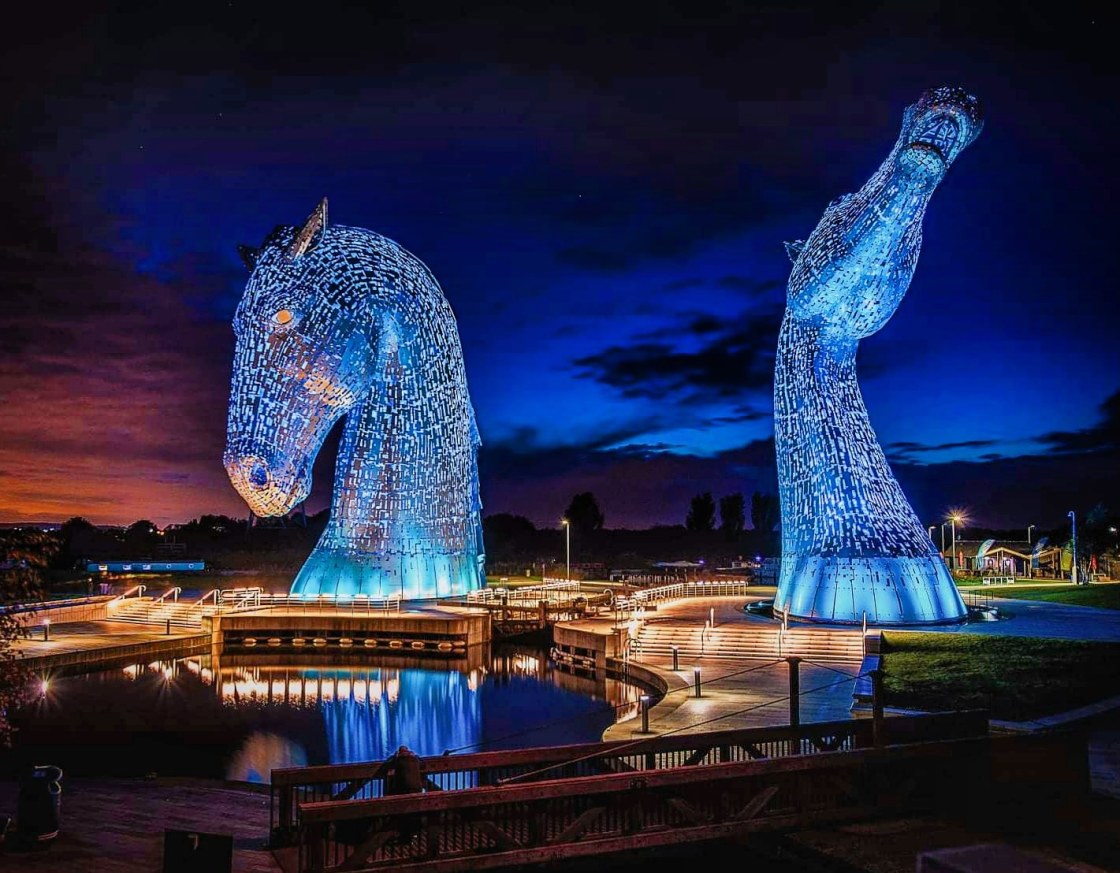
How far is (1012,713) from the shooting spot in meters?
14.7

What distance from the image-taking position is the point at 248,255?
28297mm

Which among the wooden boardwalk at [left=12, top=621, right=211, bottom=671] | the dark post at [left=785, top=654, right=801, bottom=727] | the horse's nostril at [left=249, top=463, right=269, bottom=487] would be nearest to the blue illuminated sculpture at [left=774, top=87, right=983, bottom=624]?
the dark post at [left=785, top=654, right=801, bottom=727]

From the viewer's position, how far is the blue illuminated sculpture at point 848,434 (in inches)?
901

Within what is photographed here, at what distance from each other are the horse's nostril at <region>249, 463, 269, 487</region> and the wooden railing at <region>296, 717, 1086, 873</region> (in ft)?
61.5

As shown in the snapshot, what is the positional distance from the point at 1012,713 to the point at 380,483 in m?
20.8

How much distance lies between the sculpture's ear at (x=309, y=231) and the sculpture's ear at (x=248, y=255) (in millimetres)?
1544

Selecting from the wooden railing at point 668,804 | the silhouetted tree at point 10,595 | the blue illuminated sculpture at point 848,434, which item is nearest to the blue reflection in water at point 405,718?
the wooden railing at point 668,804

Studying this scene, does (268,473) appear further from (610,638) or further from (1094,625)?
(1094,625)

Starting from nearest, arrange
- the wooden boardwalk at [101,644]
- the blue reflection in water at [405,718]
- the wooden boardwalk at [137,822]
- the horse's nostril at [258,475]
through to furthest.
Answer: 1. the wooden boardwalk at [137,822]
2. the blue reflection in water at [405,718]
3. the wooden boardwalk at [101,644]
4. the horse's nostril at [258,475]

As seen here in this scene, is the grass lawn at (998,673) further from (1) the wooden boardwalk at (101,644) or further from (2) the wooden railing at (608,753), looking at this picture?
(1) the wooden boardwalk at (101,644)

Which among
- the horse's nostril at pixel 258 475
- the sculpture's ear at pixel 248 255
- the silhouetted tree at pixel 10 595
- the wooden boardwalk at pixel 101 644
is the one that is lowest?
the wooden boardwalk at pixel 101 644

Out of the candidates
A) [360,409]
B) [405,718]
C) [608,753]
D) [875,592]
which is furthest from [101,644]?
[608,753]

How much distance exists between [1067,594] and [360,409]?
31148 millimetres

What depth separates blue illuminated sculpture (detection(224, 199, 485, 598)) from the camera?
26.3m
